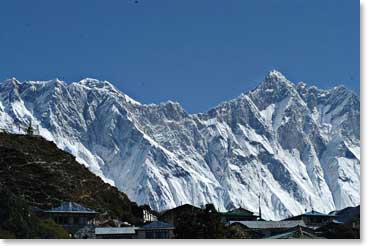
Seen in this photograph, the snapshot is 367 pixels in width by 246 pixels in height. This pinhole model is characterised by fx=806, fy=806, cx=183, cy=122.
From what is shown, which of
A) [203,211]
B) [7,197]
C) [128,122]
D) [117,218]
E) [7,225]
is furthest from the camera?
[128,122]

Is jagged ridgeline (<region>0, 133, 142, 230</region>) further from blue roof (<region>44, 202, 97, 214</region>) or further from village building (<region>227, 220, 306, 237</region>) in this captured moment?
village building (<region>227, 220, 306, 237</region>)

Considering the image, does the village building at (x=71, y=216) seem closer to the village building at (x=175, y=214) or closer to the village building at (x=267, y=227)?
the village building at (x=175, y=214)

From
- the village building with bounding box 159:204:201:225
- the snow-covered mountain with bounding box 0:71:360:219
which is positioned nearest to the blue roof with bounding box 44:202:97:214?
the village building with bounding box 159:204:201:225

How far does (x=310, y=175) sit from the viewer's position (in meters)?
154

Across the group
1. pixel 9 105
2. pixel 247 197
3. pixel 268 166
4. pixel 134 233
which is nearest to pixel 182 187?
pixel 247 197

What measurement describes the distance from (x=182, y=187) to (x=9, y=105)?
111ft

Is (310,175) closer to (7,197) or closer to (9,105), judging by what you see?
(9,105)

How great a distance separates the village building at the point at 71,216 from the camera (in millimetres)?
20422

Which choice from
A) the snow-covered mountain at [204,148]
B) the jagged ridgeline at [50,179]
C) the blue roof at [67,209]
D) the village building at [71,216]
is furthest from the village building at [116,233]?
the snow-covered mountain at [204,148]

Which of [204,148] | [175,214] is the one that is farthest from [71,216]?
[204,148]

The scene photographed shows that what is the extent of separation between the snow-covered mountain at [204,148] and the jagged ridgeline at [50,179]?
10043cm

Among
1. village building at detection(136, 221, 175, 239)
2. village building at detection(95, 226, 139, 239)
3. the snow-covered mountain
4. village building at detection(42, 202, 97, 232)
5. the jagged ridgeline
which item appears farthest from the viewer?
the snow-covered mountain

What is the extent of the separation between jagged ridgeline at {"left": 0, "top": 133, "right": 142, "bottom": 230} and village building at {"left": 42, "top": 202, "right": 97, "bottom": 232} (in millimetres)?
1435

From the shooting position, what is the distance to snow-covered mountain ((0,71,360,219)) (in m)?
139
